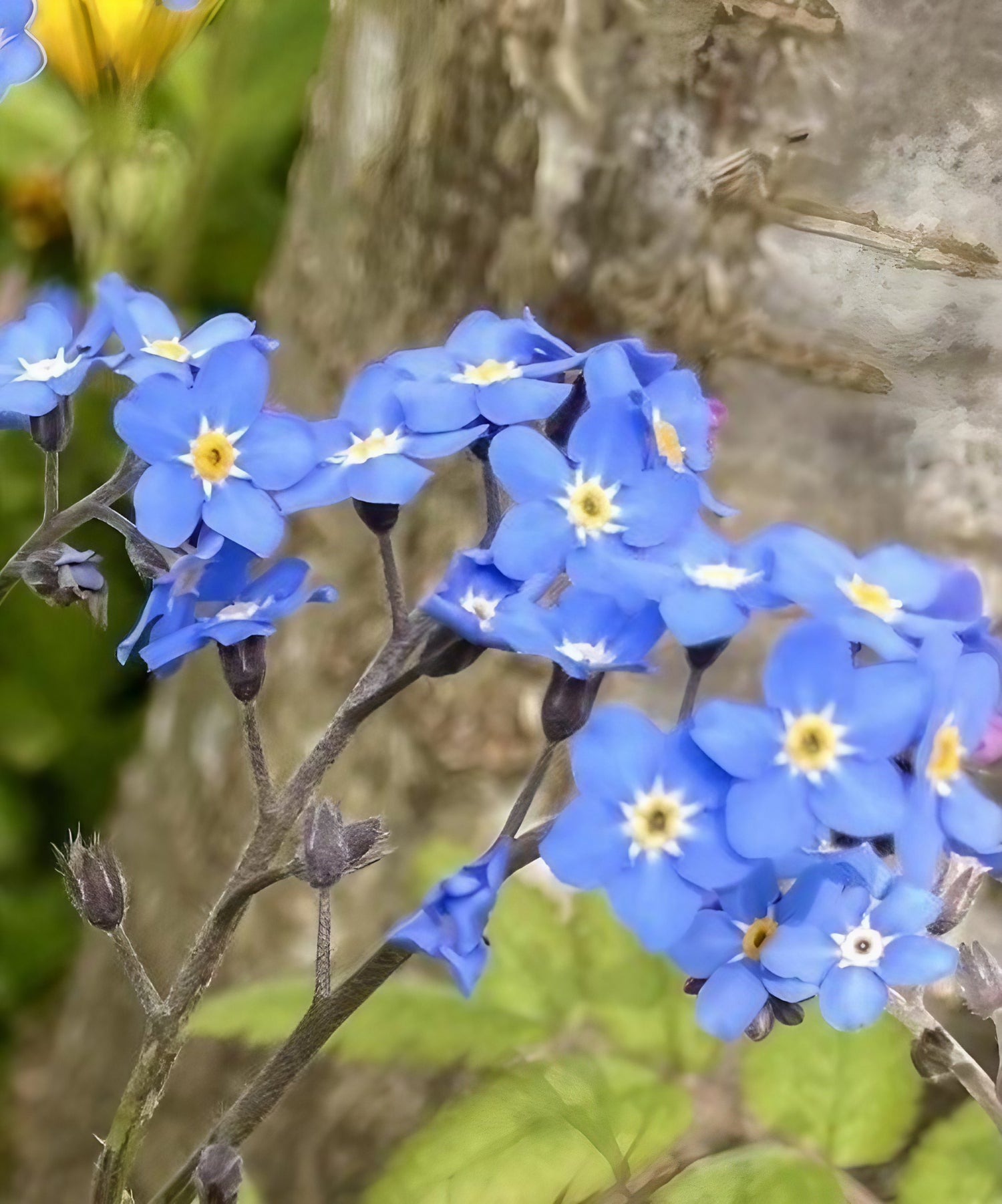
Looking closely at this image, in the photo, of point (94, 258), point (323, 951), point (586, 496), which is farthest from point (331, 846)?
point (94, 258)

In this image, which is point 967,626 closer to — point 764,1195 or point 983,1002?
point 983,1002

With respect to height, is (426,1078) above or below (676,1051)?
below

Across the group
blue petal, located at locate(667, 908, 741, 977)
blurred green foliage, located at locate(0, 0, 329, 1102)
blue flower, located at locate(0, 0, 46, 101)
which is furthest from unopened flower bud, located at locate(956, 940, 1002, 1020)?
blurred green foliage, located at locate(0, 0, 329, 1102)

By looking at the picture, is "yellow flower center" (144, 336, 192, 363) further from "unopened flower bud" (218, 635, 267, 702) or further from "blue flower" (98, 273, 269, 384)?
"unopened flower bud" (218, 635, 267, 702)

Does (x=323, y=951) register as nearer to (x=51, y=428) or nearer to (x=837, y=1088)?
(x=51, y=428)

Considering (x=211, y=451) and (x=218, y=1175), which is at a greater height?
(x=211, y=451)

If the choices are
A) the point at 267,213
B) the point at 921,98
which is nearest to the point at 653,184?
the point at 921,98
